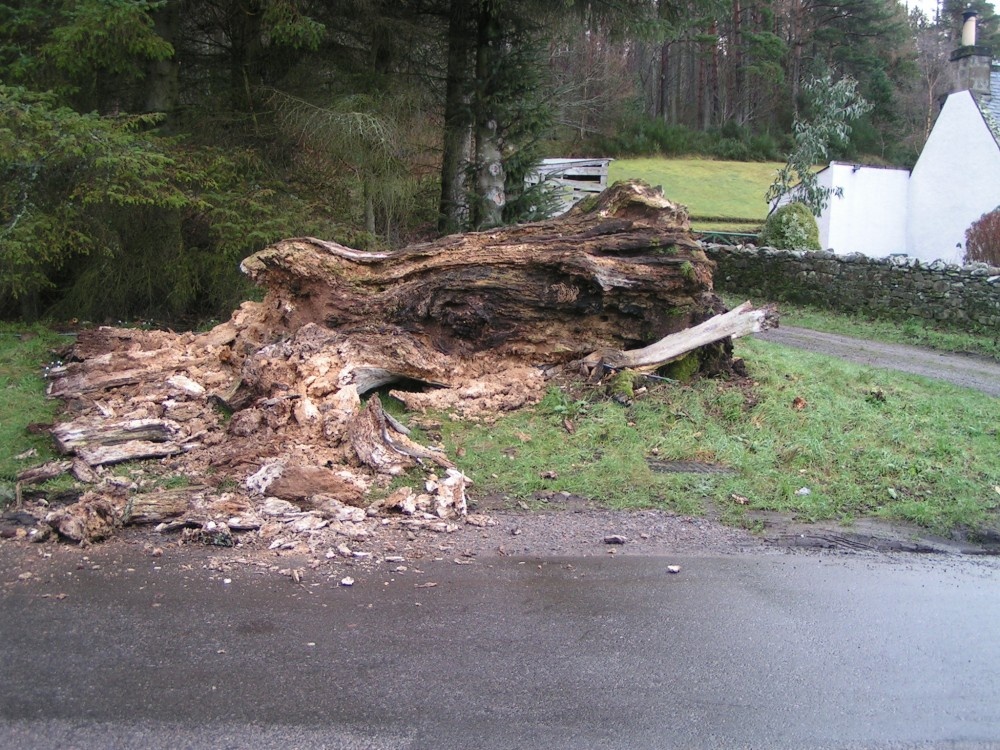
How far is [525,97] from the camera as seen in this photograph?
13.5 meters

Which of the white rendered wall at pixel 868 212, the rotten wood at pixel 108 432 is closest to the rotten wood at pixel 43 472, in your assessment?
the rotten wood at pixel 108 432

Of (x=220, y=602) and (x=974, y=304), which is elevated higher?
(x=974, y=304)

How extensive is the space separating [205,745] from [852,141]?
1910 inches

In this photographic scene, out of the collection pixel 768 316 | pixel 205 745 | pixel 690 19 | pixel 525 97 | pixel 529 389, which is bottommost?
pixel 205 745

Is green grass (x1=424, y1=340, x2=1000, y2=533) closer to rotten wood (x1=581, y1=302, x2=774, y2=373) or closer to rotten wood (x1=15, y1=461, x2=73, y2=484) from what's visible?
rotten wood (x1=581, y1=302, x2=774, y2=373)

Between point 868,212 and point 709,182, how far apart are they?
12904 millimetres

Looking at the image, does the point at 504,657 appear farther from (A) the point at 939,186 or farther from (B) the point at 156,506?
(A) the point at 939,186

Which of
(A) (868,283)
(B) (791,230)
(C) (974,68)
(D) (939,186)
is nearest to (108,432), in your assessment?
(A) (868,283)

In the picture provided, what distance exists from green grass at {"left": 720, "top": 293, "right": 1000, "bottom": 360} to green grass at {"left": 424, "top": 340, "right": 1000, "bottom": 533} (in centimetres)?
470

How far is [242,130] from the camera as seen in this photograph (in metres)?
12.3

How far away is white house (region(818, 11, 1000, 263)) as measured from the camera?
2311 centimetres

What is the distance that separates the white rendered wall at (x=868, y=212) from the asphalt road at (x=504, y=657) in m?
22.4

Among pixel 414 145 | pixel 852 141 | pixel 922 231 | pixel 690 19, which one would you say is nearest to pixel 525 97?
pixel 414 145

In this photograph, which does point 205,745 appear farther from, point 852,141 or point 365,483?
point 852,141
